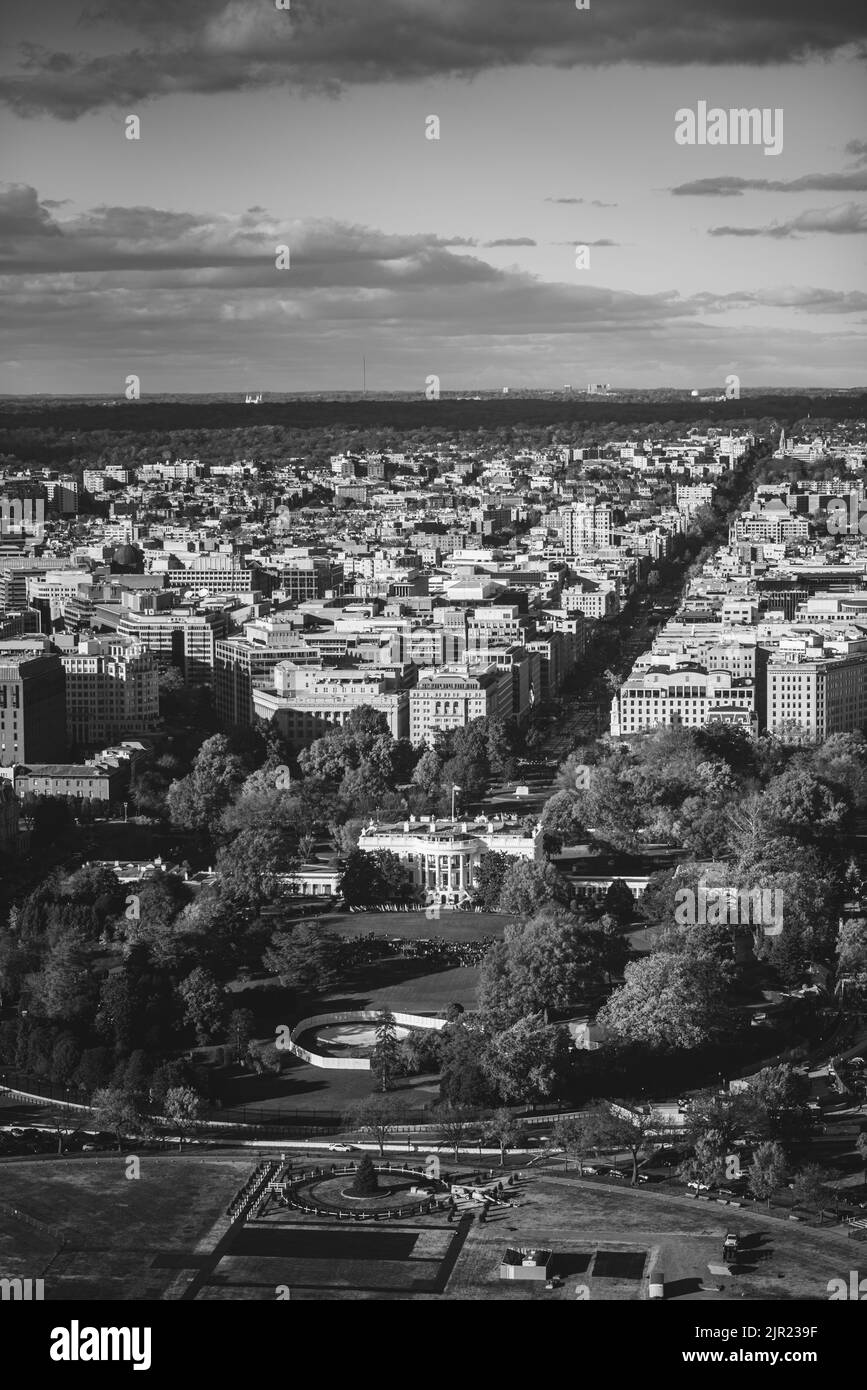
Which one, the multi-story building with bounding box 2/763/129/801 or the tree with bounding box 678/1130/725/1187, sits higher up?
the multi-story building with bounding box 2/763/129/801

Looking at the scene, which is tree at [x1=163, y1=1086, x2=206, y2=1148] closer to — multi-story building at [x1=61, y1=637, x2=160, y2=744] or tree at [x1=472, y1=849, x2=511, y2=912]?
tree at [x1=472, y1=849, x2=511, y2=912]

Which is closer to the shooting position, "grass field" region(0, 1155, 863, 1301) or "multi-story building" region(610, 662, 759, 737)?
"grass field" region(0, 1155, 863, 1301)

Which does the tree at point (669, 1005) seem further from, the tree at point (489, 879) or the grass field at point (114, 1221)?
the tree at point (489, 879)

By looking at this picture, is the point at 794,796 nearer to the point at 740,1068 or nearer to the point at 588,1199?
the point at 740,1068

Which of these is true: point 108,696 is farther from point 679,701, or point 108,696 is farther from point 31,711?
point 679,701

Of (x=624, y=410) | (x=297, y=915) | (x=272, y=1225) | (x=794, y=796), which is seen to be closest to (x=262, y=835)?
(x=297, y=915)

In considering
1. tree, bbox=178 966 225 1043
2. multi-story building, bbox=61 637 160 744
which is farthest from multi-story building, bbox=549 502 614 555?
tree, bbox=178 966 225 1043

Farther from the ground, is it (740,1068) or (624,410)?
(624,410)
